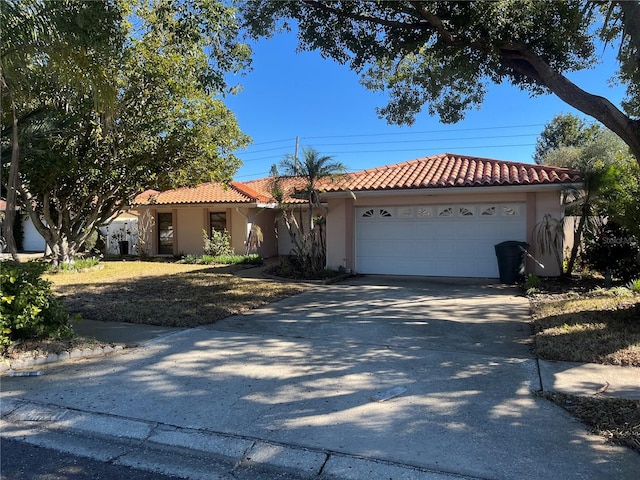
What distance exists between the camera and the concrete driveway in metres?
3.33

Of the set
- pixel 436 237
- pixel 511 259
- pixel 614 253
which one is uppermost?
pixel 436 237

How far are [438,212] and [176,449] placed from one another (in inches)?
447

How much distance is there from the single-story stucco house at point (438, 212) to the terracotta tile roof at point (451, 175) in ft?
0.09

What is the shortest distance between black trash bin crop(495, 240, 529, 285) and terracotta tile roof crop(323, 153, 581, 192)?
167 cm

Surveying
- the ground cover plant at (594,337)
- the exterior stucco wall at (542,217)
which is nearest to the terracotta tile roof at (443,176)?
the exterior stucco wall at (542,217)

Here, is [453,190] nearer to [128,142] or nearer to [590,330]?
[590,330]

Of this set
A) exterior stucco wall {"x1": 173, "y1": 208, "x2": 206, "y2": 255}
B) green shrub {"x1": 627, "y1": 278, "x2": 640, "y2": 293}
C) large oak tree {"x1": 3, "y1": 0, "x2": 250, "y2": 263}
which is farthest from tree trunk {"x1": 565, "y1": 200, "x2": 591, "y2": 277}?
exterior stucco wall {"x1": 173, "y1": 208, "x2": 206, "y2": 255}

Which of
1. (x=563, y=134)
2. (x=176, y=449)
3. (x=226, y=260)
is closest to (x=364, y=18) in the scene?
(x=176, y=449)

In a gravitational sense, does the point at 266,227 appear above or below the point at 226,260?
above

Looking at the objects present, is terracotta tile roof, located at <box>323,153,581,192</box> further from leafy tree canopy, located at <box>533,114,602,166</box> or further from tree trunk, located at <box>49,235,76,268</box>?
leafy tree canopy, located at <box>533,114,602,166</box>

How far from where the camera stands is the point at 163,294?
35.1 ft

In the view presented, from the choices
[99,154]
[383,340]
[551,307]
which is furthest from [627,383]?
[99,154]

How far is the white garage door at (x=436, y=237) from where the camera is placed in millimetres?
13000

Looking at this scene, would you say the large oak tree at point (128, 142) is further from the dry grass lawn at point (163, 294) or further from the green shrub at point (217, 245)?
the green shrub at point (217, 245)
